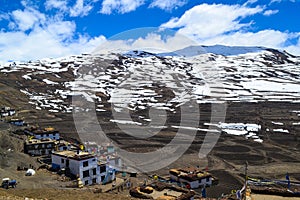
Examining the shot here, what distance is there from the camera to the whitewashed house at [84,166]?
30156mm

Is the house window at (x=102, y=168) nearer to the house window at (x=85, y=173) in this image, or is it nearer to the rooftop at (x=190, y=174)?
the house window at (x=85, y=173)

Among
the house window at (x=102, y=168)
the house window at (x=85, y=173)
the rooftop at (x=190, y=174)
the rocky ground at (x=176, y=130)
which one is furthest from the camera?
the rocky ground at (x=176, y=130)

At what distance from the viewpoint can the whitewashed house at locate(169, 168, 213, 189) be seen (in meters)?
32.1

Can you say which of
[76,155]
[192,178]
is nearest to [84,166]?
[76,155]

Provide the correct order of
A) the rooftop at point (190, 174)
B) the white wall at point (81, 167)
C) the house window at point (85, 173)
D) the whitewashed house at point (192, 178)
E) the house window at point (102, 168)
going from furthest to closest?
1. the rooftop at point (190, 174)
2. the whitewashed house at point (192, 178)
3. the house window at point (102, 168)
4. the house window at point (85, 173)
5. the white wall at point (81, 167)

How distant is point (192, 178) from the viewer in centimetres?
3206

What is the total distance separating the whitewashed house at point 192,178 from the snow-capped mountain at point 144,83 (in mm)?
50651

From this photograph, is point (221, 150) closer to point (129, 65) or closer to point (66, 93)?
point (66, 93)

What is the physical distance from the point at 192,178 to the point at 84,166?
1040 cm

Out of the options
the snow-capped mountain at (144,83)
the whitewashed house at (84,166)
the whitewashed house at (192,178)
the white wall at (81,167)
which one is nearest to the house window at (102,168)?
the whitewashed house at (84,166)

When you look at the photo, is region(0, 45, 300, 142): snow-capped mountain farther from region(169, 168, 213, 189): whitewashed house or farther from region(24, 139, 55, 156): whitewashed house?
region(169, 168, 213, 189): whitewashed house

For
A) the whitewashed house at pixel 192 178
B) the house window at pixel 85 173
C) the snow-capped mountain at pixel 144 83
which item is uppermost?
the snow-capped mountain at pixel 144 83

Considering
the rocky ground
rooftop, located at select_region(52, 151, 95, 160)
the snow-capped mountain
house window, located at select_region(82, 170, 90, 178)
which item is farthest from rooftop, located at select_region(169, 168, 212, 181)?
the snow-capped mountain

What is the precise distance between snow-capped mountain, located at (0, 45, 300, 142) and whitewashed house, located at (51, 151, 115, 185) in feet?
172
